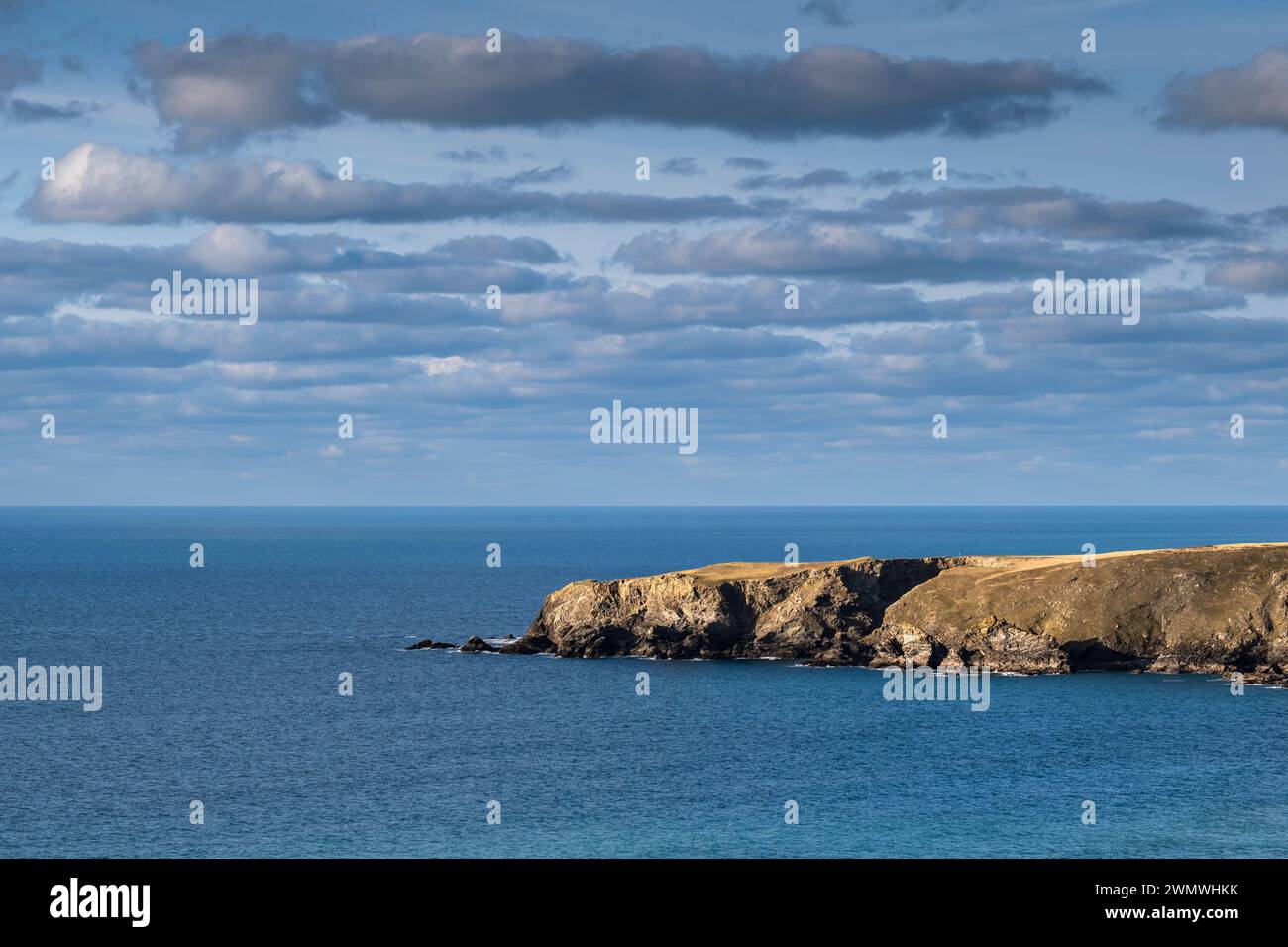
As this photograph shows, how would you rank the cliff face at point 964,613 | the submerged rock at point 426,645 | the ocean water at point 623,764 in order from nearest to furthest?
the ocean water at point 623,764
the cliff face at point 964,613
the submerged rock at point 426,645

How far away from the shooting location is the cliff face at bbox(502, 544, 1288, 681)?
5261 inches

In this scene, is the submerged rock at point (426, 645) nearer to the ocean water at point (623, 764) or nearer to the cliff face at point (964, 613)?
the ocean water at point (623, 764)

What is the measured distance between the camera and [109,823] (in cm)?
7744

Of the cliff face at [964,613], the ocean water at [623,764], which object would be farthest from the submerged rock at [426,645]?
the cliff face at [964,613]

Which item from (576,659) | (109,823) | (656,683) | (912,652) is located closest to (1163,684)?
(912,652)

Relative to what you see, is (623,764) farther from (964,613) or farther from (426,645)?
(426,645)

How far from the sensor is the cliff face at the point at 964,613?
13362 cm

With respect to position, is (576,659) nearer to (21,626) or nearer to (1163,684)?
(1163,684)

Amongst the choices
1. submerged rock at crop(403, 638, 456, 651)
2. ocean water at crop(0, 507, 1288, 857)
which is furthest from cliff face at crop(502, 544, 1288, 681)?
submerged rock at crop(403, 638, 456, 651)

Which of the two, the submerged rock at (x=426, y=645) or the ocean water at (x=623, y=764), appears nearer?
the ocean water at (x=623, y=764)

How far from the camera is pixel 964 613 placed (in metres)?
139

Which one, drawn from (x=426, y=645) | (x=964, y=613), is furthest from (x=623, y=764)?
(x=426, y=645)

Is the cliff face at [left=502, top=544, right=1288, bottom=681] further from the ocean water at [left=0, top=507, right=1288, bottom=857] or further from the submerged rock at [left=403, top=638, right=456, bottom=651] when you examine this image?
the submerged rock at [left=403, top=638, right=456, bottom=651]
